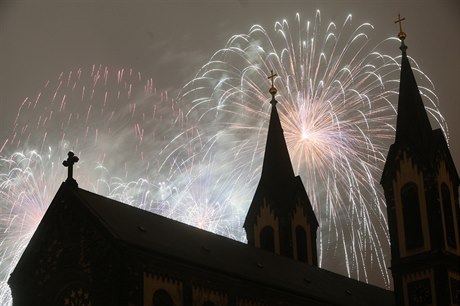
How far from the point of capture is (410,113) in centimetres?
6250

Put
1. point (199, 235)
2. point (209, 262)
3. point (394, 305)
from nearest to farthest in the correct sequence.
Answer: point (209, 262), point (199, 235), point (394, 305)

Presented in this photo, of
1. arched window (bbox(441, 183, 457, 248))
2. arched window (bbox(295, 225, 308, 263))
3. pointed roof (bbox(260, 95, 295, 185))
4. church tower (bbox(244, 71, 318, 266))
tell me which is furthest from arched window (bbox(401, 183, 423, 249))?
pointed roof (bbox(260, 95, 295, 185))

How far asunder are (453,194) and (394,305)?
9030 mm

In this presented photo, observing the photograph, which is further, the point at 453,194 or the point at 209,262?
the point at 453,194

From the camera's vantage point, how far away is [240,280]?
50281 mm

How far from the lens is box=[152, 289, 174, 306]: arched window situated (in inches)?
1764

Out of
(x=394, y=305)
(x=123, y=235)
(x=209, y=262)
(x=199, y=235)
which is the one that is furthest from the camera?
(x=394, y=305)

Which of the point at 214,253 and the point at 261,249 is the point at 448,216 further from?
the point at 214,253

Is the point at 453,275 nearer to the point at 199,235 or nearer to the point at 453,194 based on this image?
the point at 453,194

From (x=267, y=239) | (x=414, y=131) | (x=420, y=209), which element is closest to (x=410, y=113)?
(x=414, y=131)

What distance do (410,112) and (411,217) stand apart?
23.5 feet

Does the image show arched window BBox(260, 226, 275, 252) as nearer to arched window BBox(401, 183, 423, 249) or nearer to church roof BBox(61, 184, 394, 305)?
church roof BBox(61, 184, 394, 305)

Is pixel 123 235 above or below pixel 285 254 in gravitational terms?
below

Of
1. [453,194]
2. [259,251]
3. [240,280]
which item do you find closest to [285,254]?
[259,251]
